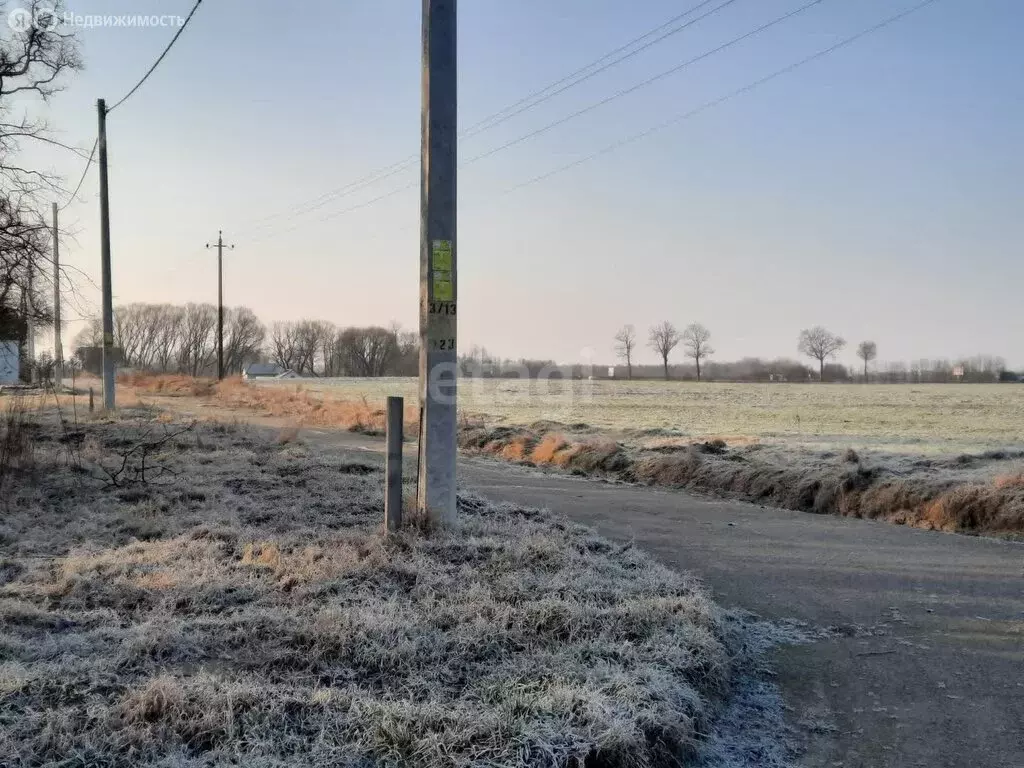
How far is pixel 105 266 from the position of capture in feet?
69.6

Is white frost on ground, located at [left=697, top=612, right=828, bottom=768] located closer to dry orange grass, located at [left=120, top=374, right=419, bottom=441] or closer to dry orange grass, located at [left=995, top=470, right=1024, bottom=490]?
dry orange grass, located at [left=995, top=470, right=1024, bottom=490]

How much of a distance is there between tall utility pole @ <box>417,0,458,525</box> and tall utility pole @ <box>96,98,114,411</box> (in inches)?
696

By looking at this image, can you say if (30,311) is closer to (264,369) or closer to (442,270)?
(442,270)

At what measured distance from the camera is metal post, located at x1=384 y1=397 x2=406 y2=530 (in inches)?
250

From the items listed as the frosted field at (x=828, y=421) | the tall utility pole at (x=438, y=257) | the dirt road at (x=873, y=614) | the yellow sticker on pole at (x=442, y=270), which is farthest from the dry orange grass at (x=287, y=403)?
the dirt road at (x=873, y=614)

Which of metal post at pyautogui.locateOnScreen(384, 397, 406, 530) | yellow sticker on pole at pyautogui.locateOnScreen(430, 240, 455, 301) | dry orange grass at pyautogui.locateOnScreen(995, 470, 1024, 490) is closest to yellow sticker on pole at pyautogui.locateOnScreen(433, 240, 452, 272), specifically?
yellow sticker on pole at pyautogui.locateOnScreen(430, 240, 455, 301)

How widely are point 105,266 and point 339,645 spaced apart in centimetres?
2090

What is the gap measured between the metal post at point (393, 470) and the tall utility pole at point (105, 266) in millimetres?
17635

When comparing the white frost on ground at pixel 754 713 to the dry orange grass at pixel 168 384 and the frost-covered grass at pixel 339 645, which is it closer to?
the frost-covered grass at pixel 339 645

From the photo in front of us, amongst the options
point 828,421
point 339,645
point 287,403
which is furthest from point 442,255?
point 287,403

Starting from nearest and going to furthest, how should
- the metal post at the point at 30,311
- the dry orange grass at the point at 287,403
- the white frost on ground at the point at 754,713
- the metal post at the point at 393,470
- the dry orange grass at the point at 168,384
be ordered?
the white frost on ground at the point at 754,713, the metal post at the point at 393,470, the metal post at the point at 30,311, the dry orange grass at the point at 287,403, the dry orange grass at the point at 168,384

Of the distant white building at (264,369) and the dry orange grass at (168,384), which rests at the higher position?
the distant white building at (264,369)

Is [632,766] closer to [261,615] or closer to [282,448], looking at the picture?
[261,615]

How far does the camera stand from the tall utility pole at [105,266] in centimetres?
2093
